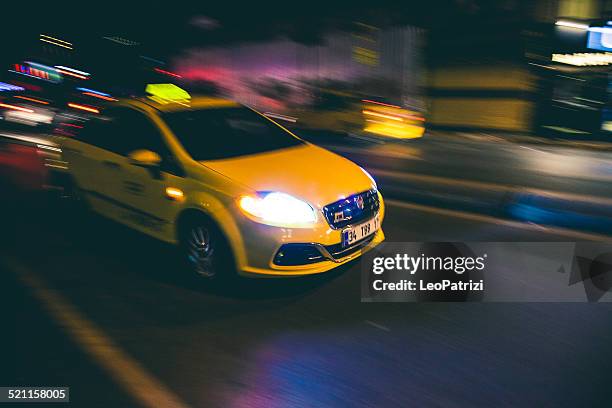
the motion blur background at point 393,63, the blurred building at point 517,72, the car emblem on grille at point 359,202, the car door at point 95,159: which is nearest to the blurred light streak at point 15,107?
the motion blur background at point 393,63

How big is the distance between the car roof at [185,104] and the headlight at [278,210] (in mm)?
1717

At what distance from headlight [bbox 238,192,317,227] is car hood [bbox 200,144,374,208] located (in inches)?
2.7

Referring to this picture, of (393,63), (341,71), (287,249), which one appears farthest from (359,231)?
(341,71)

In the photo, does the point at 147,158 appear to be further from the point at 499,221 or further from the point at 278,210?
the point at 499,221

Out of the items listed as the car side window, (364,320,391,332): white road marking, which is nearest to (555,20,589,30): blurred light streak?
the car side window

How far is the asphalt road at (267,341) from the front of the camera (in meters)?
3.72

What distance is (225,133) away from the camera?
6.23 meters

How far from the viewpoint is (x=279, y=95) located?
22000mm

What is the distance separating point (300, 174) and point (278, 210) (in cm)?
54

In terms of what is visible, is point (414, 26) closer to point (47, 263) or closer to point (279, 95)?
point (279, 95)

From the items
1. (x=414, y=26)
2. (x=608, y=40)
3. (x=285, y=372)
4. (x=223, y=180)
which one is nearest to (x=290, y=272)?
(x=223, y=180)

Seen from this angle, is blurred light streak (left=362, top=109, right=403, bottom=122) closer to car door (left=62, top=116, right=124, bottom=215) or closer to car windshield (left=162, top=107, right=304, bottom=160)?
car windshield (left=162, top=107, right=304, bottom=160)

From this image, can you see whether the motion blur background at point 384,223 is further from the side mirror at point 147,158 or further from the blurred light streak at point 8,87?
the side mirror at point 147,158

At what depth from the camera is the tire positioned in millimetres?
5262
